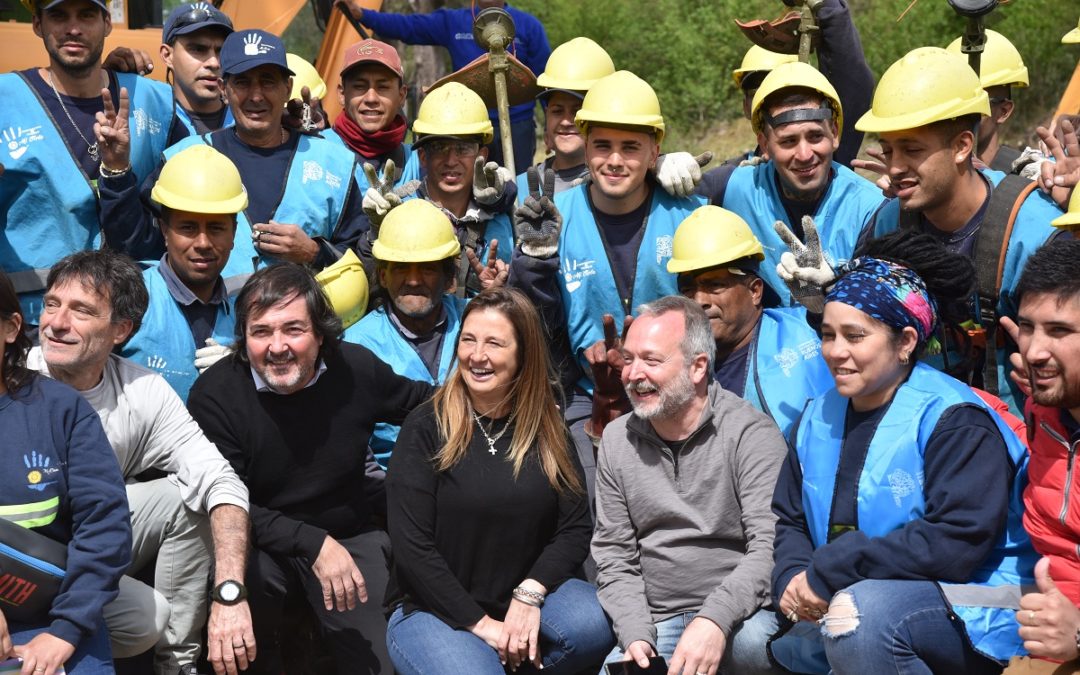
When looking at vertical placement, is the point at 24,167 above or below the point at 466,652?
above

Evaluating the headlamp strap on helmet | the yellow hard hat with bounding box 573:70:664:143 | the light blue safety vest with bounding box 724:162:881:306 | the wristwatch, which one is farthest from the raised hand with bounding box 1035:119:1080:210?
the wristwatch

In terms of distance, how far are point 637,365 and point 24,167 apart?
3.21 m

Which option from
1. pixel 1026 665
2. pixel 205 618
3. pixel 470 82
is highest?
pixel 470 82

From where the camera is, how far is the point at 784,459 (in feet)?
15.6

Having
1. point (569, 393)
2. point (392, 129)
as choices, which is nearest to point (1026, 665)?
point (569, 393)

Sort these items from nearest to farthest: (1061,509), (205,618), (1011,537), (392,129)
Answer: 1. (1061,509)
2. (1011,537)
3. (205,618)
4. (392,129)

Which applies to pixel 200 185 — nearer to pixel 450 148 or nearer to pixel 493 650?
pixel 450 148

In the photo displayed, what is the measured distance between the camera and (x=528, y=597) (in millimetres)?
4879

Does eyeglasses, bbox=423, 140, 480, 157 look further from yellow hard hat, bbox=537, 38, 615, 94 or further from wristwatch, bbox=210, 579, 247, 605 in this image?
wristwatch, bbox=210, 579, 247, 605

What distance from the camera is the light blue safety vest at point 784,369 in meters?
5.34

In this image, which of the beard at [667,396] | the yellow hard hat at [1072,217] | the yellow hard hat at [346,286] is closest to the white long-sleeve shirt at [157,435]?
the yellow hard hat at [346,286]

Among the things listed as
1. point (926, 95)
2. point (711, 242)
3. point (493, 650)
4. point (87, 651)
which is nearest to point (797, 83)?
point (926, 95)

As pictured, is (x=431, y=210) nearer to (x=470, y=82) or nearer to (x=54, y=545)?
(x=470, y=82)

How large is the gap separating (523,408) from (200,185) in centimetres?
189
